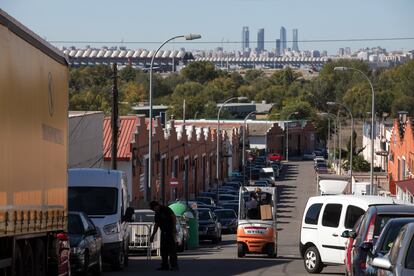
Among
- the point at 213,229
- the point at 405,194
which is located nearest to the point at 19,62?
the point at 213,229

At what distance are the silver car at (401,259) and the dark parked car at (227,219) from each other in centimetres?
4655

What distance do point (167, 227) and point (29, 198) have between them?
10042mm

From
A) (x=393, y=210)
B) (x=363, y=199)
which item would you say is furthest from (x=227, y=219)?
(x=393, y=210)

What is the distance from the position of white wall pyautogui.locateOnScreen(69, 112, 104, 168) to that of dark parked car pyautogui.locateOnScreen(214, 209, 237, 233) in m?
6.81

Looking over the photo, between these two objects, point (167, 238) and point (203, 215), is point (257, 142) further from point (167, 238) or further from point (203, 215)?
point (167, 238)

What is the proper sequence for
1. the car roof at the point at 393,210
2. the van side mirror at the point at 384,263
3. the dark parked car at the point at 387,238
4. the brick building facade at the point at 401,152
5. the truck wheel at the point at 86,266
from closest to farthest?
the van side mirror at the point at 384,263, the dark parked car at the point at 387,238, the car roof at the point at 393,210, the truck wheel at the point at 86,266, the brick building facade at the point at 401,152

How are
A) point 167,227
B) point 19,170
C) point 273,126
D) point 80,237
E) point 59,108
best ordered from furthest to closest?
point 273,126 < point 167,227 < point 80,237 < point 59,108 < point 19,170

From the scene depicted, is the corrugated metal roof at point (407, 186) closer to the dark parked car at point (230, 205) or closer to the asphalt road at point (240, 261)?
the asphalt road at point (240, 261)

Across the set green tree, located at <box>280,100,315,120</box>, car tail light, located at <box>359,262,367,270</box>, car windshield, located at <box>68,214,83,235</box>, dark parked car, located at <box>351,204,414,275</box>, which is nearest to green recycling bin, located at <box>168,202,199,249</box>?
car windshield, located at <box>68,214,83,235</box>

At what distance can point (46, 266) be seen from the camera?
61.2 ft

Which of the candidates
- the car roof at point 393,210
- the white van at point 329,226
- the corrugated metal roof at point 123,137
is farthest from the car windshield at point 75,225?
the corrugated metal roof at point 123,137

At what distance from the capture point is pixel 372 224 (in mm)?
20016

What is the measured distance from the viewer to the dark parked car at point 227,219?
2387 inches

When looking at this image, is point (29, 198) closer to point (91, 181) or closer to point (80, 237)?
point (80, 237)
